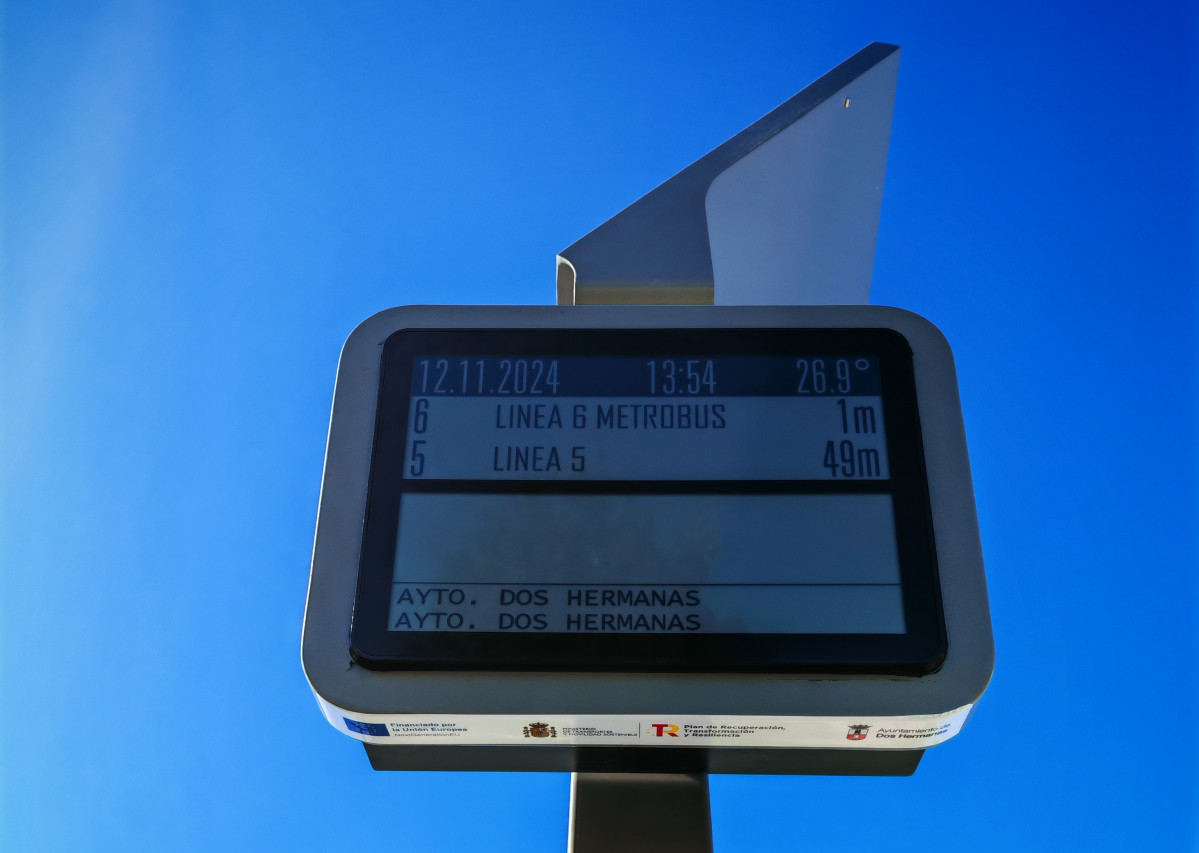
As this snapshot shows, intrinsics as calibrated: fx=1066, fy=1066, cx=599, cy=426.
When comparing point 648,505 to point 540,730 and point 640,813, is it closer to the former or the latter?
point 540,730

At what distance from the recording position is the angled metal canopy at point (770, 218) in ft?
8.16

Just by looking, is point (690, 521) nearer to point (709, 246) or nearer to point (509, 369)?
point (509, 369)

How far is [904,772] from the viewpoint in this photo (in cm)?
184

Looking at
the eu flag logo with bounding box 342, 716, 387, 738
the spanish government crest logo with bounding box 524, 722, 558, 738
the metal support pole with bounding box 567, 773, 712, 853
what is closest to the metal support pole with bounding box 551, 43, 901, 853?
the metal support pole with bounding box 567, 773, 712, 853

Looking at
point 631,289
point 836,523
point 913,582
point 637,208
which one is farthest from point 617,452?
point 637,208

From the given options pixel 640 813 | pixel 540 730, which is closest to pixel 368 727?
pixel 540 730

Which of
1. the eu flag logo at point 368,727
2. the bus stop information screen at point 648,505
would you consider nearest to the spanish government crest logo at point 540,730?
the bus stop information screen at point 648,505

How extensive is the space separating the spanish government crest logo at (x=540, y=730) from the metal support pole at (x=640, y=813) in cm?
28

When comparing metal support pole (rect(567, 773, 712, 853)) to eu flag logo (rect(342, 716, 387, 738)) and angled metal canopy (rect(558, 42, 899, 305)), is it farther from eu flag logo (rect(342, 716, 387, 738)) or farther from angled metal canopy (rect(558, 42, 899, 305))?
angled metal canopy (rect(558, 42, 899, 305))

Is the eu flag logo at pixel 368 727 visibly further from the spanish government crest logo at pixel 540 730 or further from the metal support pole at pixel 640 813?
the metal support pole at pixel 640 813

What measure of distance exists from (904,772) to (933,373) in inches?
27.6

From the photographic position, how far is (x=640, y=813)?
6.31 ft

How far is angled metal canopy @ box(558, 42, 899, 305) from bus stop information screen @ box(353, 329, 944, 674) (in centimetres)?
56

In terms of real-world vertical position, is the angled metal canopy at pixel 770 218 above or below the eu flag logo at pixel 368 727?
above
